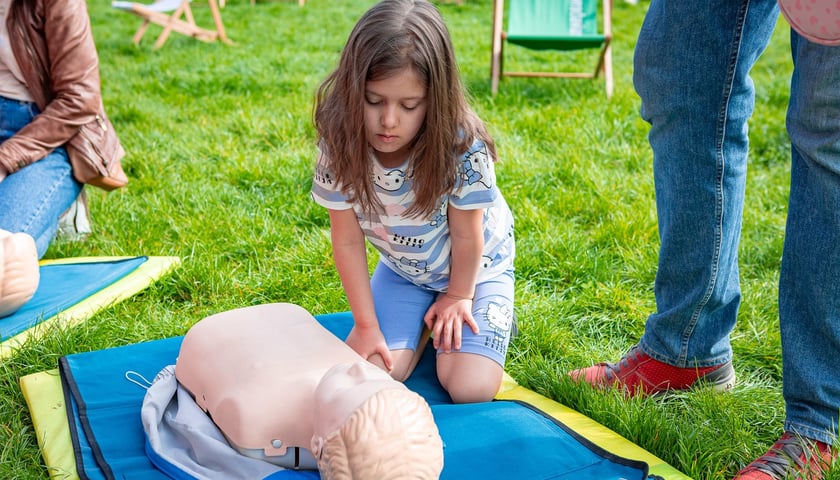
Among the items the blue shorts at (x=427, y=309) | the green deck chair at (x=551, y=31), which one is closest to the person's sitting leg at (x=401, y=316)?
the blue shorts at (x=427, y=309)

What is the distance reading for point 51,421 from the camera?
2000 millimetres

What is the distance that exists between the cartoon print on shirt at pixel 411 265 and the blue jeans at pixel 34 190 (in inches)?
55.3

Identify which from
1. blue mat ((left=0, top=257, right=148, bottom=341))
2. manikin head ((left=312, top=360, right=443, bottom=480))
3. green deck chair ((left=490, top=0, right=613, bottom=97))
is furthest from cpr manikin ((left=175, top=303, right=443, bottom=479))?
green deck chair ((left=490, top=0, right=613, bottom=97))

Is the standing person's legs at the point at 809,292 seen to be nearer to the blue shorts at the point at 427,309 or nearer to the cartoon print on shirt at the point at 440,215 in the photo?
the blue shorts at the point at 427,309

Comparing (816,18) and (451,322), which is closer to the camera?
(816,18)

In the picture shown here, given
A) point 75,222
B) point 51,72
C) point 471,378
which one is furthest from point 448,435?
point 51,72

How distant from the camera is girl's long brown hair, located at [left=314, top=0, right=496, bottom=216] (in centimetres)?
186

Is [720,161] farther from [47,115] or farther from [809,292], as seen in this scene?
[47,115]

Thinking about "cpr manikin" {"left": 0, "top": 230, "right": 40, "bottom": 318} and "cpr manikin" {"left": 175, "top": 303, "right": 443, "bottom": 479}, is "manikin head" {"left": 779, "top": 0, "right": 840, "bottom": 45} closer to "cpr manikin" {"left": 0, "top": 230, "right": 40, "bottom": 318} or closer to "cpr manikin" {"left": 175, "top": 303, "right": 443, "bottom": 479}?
"cpr manikin" {"left": 175, "top": 303, "right": 443, "bottom": 479}

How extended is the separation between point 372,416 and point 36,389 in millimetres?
1122

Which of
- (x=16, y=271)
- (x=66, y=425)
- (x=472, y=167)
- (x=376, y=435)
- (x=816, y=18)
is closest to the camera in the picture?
(x=816, y=18)

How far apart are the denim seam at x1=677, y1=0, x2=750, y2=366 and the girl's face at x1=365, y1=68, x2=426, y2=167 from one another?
679mm

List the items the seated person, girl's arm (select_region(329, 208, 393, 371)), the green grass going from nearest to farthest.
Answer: the green grass → girl's arm (select_region(329, 208, 393, 371)) → the seated person

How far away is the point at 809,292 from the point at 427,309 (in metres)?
1.06
